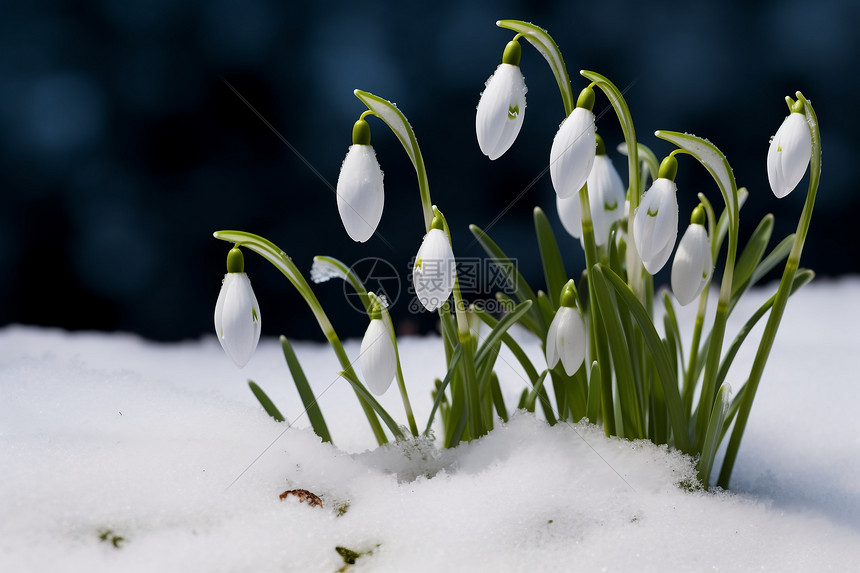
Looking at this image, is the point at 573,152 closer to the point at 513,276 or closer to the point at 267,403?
the point at 513,276

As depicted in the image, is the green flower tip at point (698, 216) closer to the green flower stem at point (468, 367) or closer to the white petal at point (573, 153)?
the white petal at point (573, 153)

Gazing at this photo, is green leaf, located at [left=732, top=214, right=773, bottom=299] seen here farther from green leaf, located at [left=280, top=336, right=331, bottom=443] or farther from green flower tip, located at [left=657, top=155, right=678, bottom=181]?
green leaf, located at [left=280, top=336, right=331, bottom=443]

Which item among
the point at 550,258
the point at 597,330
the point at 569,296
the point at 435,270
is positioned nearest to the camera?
the point at 435,270

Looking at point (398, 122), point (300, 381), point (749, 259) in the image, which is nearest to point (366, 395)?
point (300, 381)

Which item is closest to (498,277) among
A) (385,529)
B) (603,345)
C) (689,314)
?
(603,345)

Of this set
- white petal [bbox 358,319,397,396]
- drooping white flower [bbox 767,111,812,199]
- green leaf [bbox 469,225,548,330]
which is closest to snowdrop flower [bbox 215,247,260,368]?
white petal [bbox 358,319,397,396]
